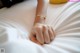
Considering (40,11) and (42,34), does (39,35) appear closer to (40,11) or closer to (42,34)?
(42,34)

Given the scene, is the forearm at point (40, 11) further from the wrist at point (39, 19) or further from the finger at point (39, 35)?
the finger at point (39, 35)

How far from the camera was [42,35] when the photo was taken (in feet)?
1.99

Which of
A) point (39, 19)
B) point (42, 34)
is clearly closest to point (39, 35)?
point (42, 34)

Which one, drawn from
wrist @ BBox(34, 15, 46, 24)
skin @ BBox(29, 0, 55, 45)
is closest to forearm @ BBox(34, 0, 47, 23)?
wrist @ BBox(34, 15, 46, 24)

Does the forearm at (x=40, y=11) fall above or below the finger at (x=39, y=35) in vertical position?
above

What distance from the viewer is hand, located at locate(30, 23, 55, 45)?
1.99 ft

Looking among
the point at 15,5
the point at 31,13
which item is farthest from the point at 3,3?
the point at 31,13

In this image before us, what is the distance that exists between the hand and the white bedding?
0.08 ft

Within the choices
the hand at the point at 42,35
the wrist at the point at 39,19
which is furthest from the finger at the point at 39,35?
the wrist at the point at 39,19

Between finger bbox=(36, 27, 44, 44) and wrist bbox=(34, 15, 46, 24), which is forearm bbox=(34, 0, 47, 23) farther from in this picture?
finger bbox=(36, 27, 44, 44)

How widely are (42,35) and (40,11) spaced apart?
219mm

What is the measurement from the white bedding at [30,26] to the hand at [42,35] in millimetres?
25

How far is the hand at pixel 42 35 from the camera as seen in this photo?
23.9 inches

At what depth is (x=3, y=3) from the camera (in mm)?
847
